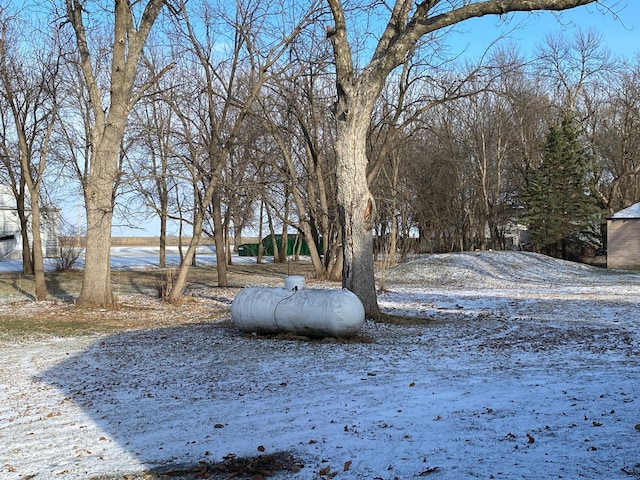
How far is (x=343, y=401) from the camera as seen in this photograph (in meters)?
6.73

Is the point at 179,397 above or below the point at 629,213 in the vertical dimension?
below

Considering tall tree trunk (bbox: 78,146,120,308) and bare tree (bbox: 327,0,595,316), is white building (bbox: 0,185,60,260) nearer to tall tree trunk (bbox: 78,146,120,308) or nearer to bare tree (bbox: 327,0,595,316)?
tall tree trunk (bbox: 78,146,120,308)

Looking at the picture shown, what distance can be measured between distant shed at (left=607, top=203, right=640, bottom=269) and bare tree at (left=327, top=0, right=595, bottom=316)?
24.5m

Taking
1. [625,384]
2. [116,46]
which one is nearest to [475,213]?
[116,46]

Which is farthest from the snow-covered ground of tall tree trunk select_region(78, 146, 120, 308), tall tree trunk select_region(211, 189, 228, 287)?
tall tree trunk select_region(211, 189, 228, 287)

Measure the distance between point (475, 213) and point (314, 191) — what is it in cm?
1997

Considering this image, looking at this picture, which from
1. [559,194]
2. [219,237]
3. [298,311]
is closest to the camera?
[298,311]

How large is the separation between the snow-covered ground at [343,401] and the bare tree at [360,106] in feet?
4.66

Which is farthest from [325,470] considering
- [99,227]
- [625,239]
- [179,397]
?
[625,239]

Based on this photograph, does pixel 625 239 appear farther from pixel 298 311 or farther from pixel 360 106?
pixel 298 311

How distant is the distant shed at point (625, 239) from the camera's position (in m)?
33.3

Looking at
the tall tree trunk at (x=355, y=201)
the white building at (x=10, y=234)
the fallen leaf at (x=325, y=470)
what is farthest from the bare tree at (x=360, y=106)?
the white building at (x=10, y=234)

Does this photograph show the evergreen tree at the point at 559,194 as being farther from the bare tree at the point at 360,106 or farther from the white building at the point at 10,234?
the white building at the point at 10,234

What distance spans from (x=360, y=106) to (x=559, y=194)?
28.8 m
